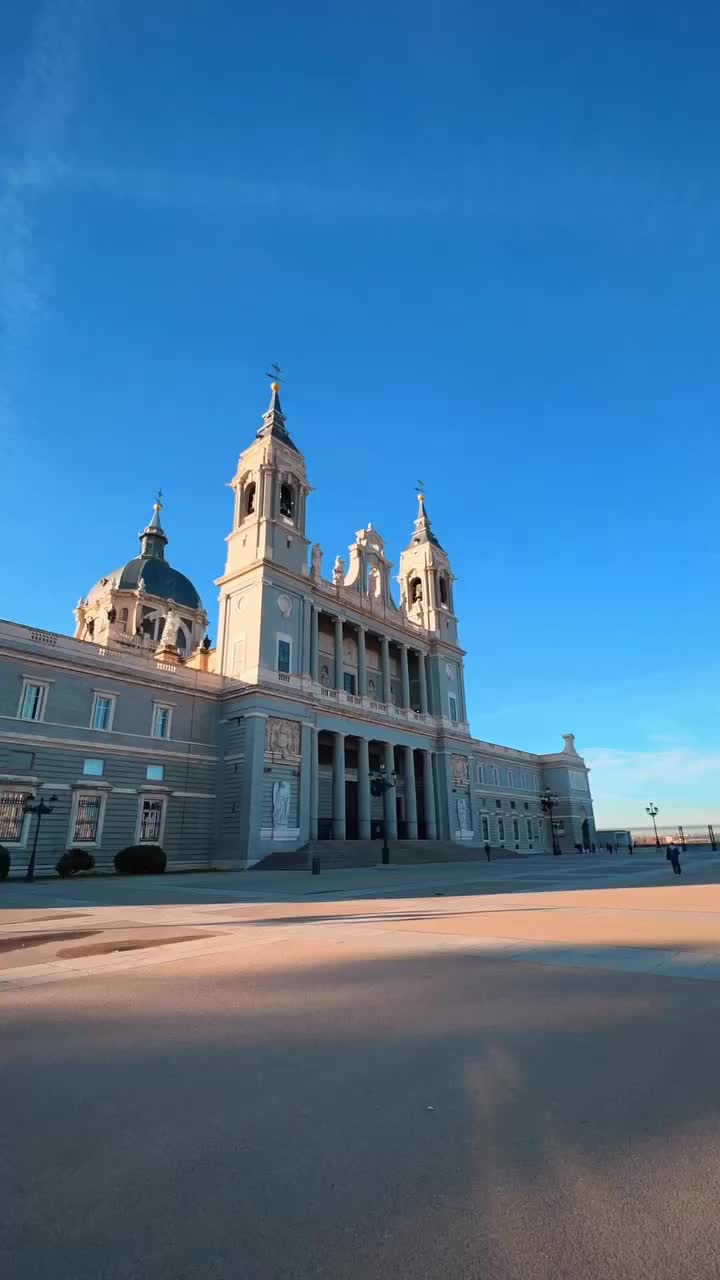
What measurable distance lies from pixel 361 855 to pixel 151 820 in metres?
12.4

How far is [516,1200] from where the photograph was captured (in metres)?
2.69

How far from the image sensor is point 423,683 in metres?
57.9

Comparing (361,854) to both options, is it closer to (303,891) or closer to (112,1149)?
(303,891)

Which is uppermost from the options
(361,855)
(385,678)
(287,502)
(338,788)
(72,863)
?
(287,502)

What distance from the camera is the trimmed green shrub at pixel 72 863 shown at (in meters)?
28.6

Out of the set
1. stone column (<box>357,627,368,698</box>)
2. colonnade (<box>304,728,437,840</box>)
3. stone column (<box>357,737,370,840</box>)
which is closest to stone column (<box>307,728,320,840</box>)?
colonnade (<box>304,728,437,840</box>)

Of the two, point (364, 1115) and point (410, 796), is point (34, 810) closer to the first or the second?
point (364, 1115)

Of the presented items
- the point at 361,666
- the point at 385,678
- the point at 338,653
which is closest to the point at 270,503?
the point at 338,653

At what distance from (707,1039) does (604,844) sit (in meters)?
84.3

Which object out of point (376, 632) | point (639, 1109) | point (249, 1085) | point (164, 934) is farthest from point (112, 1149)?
point (376, 632)

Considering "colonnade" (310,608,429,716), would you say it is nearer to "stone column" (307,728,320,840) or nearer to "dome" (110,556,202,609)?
"stone column" (307,728,320,840)

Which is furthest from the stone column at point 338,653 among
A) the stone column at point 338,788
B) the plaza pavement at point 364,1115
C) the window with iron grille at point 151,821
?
the plaza pavement at point 364,1115

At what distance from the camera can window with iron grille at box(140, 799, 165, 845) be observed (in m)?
35.3

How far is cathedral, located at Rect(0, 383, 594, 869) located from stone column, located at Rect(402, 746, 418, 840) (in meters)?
0.16
